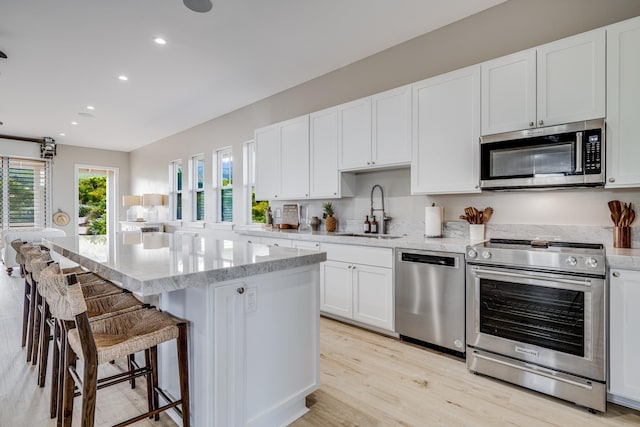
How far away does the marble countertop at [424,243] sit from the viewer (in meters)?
1.90

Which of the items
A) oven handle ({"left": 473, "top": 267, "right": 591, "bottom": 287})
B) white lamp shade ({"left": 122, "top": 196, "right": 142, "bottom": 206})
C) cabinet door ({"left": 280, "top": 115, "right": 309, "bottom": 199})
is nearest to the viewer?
oven handle ({"left": 473, "top": 267, "right": 591, "bottom": 287})

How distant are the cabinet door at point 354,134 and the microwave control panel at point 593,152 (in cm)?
175

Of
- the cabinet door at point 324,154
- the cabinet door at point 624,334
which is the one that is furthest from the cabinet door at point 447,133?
the cabinet door at point 624,334

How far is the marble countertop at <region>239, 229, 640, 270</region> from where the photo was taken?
6.23 feet

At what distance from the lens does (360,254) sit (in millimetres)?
3148

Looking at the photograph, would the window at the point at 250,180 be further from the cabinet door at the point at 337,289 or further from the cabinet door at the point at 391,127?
the cabinet door at the point at 391,127

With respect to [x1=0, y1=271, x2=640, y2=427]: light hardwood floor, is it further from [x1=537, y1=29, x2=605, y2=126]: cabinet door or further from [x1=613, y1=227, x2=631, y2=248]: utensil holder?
[x1=537, y1=29, x2=605, y2=126]: cabinet door

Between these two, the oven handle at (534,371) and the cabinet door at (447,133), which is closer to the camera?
the oven handle at (534,371)

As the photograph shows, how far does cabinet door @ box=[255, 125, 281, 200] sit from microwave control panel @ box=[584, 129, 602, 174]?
320cm

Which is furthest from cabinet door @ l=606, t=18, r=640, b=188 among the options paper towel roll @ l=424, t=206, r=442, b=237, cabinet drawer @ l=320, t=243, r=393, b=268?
cabinet drawer @ l=320, t=243, r=393, b=268

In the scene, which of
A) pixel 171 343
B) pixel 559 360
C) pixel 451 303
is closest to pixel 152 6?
pixel 171 343

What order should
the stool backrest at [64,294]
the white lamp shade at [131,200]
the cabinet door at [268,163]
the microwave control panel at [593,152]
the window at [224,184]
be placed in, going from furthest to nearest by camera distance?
the white lamp shade at [131,200]
the window at [224,184]
the cabinet door at [268,163]
the microwave control panel at [593,152]
the stool backrest at [64,294]

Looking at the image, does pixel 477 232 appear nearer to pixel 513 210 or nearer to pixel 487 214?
pixel 487 214

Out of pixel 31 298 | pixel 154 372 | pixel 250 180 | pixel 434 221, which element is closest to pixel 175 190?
pixel 250 180
